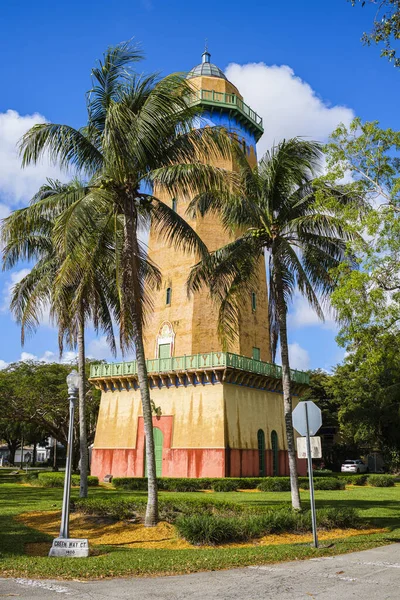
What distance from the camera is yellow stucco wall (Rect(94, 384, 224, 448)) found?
3344cm

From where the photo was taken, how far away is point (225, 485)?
28.9 meters

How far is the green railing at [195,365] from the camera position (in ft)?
109

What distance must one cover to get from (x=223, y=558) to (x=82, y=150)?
37.3 feet

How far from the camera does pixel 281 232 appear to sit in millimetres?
19016

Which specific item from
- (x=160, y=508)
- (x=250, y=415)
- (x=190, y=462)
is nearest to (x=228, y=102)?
(x=250, y=415)

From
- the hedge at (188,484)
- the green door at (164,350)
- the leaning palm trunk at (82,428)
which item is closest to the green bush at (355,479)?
the hedge at (188,484)

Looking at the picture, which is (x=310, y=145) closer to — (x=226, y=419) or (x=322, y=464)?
(x=226, y=419)

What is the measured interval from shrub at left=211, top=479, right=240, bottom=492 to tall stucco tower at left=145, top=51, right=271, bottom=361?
848 cm

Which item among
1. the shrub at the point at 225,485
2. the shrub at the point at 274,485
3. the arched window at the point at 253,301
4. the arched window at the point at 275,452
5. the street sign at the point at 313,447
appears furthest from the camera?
the arched window at the point at 253,301

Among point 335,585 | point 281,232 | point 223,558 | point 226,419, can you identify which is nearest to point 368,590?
point 335,585

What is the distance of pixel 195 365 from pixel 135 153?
20.6 m

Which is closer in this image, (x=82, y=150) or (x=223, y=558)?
(x=223, y=558)

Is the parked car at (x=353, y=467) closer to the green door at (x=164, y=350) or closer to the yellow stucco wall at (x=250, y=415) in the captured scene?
the yellow stucco wall at (x=250, y=415)

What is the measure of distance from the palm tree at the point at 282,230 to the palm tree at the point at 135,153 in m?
2.02
